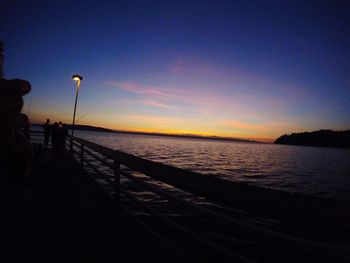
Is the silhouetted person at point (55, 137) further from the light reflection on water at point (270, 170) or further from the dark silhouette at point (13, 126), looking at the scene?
the light reflection on water at point (270, 170)

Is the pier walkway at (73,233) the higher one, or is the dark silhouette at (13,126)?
the dark silhouette at (13,126)

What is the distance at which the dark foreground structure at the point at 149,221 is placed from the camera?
135 cm

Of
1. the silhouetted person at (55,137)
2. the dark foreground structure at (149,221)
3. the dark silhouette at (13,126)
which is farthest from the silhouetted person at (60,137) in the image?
the dark silhouette at (13,126)

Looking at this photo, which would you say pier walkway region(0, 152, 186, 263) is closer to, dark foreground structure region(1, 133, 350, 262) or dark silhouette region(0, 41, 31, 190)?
dark foreground structure region(1, 133, 350, 262)

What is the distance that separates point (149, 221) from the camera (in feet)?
26.0

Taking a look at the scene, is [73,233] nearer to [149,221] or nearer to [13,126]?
[13,126]

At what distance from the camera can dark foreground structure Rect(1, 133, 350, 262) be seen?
1354 mm

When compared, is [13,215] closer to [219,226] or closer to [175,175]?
[175,175]

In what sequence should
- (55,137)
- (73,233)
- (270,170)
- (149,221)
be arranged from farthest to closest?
(270,170) → (55,137) → (149,221) → (73,233)

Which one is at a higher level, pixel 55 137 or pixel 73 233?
pixel 55 137

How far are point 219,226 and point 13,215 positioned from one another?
21.4ft

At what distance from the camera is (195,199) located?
40.5 ft

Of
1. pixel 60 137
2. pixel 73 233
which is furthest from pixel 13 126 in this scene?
pixel 60 137

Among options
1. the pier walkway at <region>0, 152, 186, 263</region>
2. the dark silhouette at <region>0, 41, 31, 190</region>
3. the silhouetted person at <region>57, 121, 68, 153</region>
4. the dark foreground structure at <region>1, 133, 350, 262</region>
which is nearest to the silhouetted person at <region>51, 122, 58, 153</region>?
the silhouetted person at <region>57, 121, 68, 153</region>
